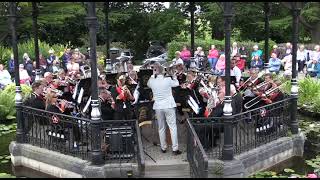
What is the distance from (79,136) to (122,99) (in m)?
1.22

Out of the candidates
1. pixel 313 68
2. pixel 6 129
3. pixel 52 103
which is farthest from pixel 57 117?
pixel 313 68

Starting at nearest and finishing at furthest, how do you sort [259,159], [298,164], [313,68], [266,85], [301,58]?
[259,159] → [298,164] → [266,85] → [313,68] → [301,58]

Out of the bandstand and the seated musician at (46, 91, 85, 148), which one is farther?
the seated musician at (46, 91, 85, 148)

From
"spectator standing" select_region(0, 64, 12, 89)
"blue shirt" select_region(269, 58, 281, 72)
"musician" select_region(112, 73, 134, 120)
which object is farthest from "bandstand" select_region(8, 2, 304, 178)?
"blue shirt" select_region(269, 58, 281, 72)

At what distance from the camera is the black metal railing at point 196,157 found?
845 cm

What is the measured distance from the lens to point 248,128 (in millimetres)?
11414

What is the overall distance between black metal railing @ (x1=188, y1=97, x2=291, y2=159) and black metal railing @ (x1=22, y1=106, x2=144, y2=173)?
50.9 inches

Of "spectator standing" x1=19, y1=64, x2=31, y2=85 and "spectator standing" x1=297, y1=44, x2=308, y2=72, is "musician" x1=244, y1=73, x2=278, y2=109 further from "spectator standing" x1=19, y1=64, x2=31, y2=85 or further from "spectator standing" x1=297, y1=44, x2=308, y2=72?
"spectator standing" x1=297, y1=44, x2=308, y2=72

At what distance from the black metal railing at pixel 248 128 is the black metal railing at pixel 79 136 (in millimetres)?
1293

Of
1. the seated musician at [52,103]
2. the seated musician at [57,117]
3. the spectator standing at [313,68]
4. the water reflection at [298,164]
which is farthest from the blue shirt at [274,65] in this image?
the seated musician at [52,103]

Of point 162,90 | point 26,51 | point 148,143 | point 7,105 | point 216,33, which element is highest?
point 216,33

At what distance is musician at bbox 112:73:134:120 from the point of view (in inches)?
431

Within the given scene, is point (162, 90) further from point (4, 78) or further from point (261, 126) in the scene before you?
point (4, 78)

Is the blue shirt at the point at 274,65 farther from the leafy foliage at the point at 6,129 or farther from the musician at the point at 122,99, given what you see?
the leafy foliage at the point at 6,129
